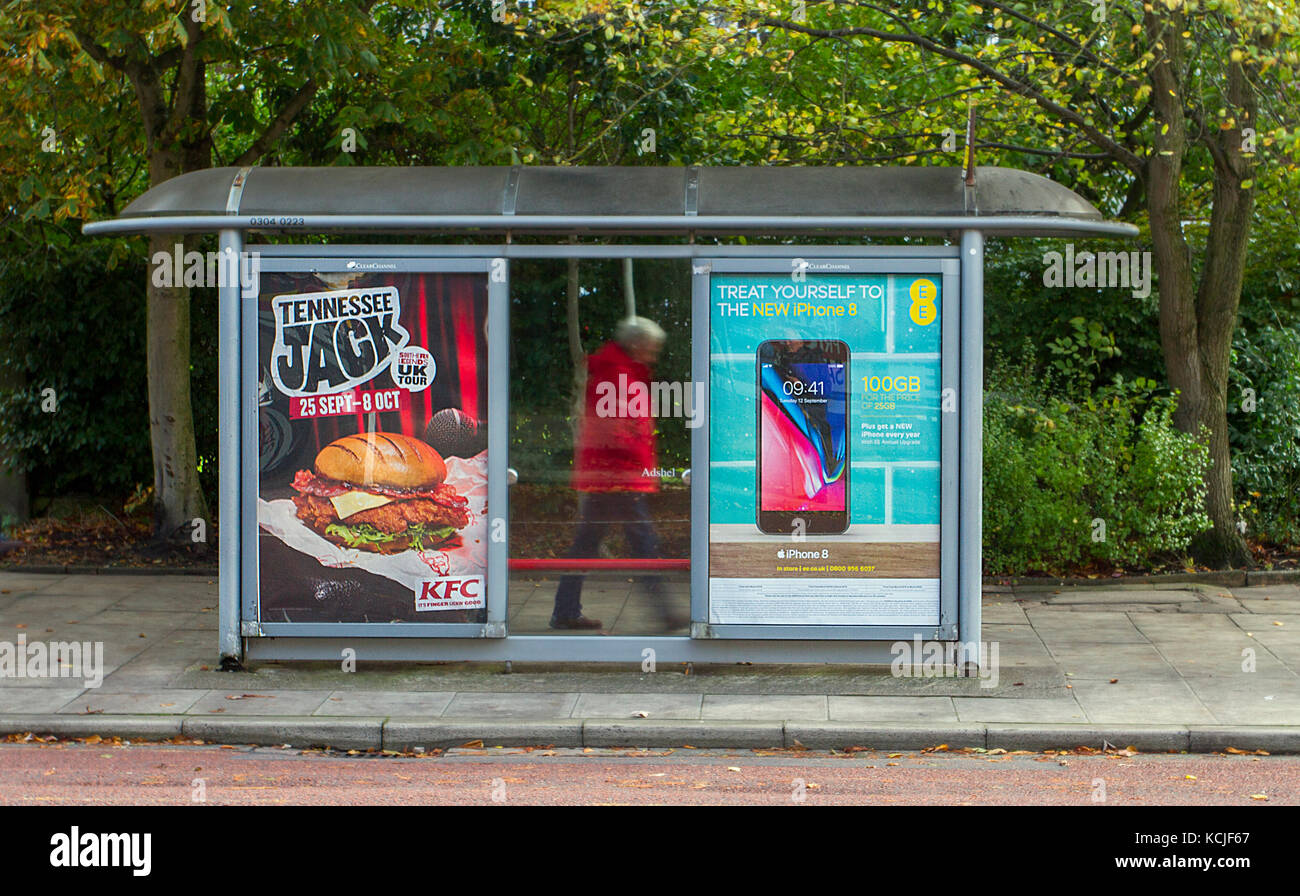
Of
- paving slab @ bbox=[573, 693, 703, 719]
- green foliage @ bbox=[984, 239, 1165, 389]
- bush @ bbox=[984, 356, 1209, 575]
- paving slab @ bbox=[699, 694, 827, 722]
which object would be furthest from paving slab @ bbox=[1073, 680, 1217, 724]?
green foliage @ bbox=[984, 239, 1165, 389]

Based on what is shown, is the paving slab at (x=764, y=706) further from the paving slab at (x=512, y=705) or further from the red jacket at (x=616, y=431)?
the red jacket at (x=616, y=431)

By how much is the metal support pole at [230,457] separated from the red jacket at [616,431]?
201 centimetres

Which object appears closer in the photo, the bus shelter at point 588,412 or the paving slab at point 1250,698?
the paving slab at point 1250,698

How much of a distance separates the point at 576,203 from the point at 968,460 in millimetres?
2713

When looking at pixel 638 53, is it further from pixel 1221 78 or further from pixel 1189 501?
pixel 1189 501

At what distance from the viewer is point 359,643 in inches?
300

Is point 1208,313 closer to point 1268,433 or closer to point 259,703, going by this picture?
point 1268,433

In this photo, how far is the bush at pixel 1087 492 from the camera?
34.2 ft

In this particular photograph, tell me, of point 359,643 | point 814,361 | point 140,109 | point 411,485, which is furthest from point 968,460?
point 140,109

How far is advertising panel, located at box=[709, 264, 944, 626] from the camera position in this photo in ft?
24.4

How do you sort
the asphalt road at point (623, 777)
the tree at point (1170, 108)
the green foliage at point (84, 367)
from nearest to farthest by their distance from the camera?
the asphalt road at point (623, 777) → the tree at point (1170, 108) → the green foliage at point (84, 367)

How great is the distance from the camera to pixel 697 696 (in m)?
7.20

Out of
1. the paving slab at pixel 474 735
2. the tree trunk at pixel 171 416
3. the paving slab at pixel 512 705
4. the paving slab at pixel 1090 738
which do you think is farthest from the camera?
the tree trunk at pixel 171 416

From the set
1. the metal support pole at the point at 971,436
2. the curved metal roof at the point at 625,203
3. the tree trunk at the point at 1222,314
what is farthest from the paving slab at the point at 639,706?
the tree trunk at the point at 1222,314
